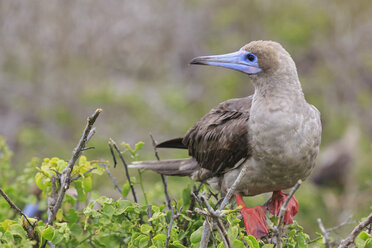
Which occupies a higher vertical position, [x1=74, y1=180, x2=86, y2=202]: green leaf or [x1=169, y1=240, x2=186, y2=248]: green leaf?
[x1=74, y1=180, x2=86, y2=202]: green leaf

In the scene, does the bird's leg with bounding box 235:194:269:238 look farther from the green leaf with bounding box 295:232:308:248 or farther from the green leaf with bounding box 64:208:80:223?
the green leaf with bounding box 64:208:80:223

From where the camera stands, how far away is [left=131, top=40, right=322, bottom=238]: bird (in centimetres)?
295

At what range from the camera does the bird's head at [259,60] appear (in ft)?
10.3

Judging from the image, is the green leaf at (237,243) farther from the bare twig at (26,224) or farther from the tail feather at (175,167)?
the tail feather at (175,167)

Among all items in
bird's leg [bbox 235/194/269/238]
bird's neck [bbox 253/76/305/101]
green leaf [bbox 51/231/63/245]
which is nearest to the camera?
green leaf [bbox 51/231/63/245]

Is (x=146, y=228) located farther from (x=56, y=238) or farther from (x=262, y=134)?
(x=262, y=134)

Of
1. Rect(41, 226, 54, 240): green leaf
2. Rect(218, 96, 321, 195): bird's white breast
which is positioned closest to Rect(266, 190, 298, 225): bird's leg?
Rect(218, 96, 321, 195): bird's white breast

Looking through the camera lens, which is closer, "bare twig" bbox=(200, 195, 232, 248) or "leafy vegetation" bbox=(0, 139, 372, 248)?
"bare twig" bbox=(200, 195, 232, 248)

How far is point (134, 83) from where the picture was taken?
11164 mm

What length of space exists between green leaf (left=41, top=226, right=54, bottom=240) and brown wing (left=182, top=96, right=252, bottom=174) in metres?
1.30

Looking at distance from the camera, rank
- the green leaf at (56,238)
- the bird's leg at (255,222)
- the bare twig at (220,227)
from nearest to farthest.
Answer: the bare twig at (220,227) < the green leaf at (56,238) < the bird's leg at (255,222)

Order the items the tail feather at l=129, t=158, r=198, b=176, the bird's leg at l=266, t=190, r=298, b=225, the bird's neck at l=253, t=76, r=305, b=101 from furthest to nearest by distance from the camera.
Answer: the tail feather at l=129, t=158, r=198, b=176, the bird's leg at l=266, t=190, r=298, b=225, the bird's neck at l=253, t=76, r=305, b=101

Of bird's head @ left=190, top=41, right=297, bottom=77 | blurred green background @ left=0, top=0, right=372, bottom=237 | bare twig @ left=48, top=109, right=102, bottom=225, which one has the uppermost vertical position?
bird's head @ left=190, top=41, right=297, bottom=77

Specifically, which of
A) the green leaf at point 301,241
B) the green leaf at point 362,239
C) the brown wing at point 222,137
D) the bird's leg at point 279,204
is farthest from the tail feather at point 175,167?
the green leaf at point 362,239
